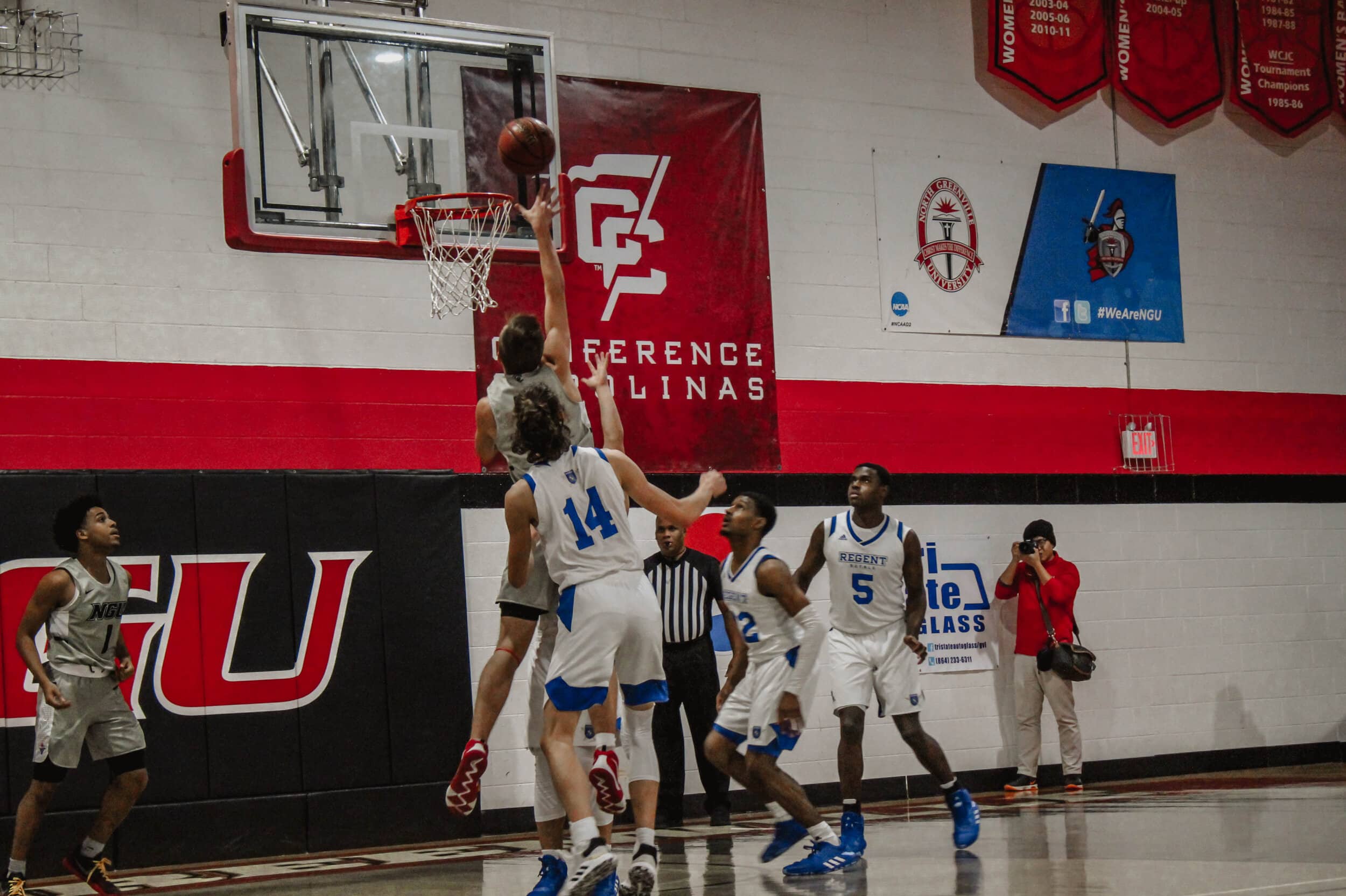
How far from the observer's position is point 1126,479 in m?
12.5

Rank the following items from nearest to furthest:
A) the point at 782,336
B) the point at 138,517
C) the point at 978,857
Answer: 1. the point at 978,857
2. the point at 138,517
3. the point at 782,336

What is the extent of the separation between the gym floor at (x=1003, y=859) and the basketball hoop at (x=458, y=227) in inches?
134

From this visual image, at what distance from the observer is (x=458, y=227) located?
27.3 ft

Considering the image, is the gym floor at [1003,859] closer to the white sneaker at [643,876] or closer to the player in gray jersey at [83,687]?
the player in gray jersey at [83,687]

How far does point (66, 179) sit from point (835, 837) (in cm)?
643

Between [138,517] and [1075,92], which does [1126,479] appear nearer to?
[1075,92]

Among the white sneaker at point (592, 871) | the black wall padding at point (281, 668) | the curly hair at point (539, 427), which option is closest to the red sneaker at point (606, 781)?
the white sneaker at point (592, 871)

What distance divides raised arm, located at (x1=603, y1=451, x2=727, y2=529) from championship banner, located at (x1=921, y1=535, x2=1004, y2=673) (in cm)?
622

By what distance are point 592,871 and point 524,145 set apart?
3.66 m

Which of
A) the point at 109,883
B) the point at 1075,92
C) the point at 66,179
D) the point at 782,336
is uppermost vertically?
the point at 1075,92

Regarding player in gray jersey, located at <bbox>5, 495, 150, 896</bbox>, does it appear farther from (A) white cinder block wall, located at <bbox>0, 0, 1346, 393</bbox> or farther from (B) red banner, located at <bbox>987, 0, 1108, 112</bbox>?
(B) red banner, located at <bbox>987, 0, 1108, 112</bbox>

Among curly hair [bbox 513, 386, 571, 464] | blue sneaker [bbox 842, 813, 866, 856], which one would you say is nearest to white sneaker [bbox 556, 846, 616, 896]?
curly hair [bbox 513, 386, 571, 464]

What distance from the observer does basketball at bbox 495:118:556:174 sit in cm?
706

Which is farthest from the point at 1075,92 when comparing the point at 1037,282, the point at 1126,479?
the point at 1126,479
